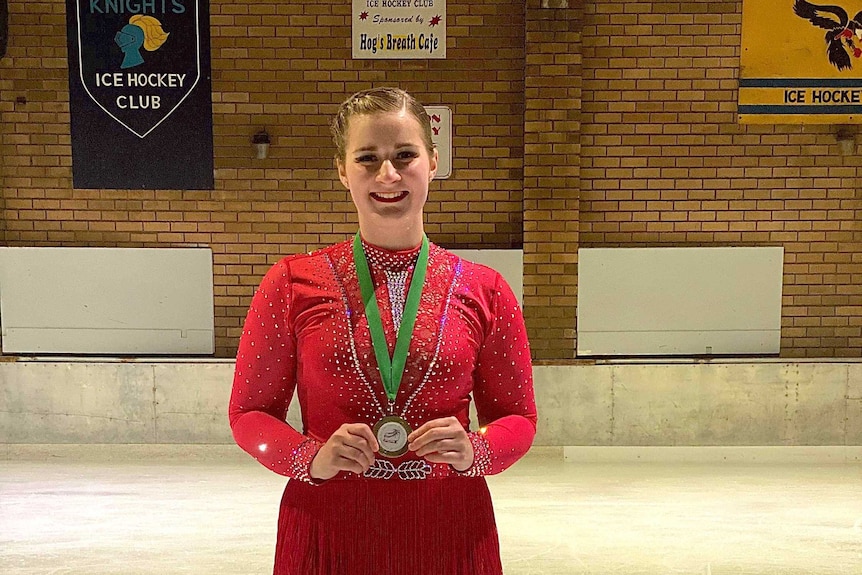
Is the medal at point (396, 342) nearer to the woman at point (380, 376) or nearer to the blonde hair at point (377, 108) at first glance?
the woman at point (380, 376)

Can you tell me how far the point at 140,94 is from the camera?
604cm

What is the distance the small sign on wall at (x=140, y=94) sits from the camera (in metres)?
5.97

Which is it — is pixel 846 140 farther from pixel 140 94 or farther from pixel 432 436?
pixel 432 436

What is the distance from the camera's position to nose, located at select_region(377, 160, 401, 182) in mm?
1508

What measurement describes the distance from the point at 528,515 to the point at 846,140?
11.3 ft

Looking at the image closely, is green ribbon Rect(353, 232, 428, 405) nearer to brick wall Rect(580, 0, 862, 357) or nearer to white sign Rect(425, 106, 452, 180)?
white sign Rect(425, 106, 452, 180)

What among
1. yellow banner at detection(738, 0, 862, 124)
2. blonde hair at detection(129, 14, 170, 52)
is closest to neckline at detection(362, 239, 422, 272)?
blonde hair at detection(129, 14, 170, 52)

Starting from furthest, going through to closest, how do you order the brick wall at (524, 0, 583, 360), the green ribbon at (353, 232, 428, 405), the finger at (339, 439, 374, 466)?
1. the brick wall at (524, 0, 583, 360)
2. the green ribbon at (353, 232, 428, 405)
3. the finger at (339, 439, 374, 466)

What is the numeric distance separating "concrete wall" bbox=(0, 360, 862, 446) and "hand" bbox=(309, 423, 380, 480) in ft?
15.6

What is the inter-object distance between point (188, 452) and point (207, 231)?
4.95 feet

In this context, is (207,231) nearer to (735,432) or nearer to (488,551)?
(735,432)

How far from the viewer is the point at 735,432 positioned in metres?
6.14

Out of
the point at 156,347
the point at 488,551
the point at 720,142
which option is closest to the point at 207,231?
the point at 156,347

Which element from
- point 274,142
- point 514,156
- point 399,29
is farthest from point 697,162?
point 274,142
